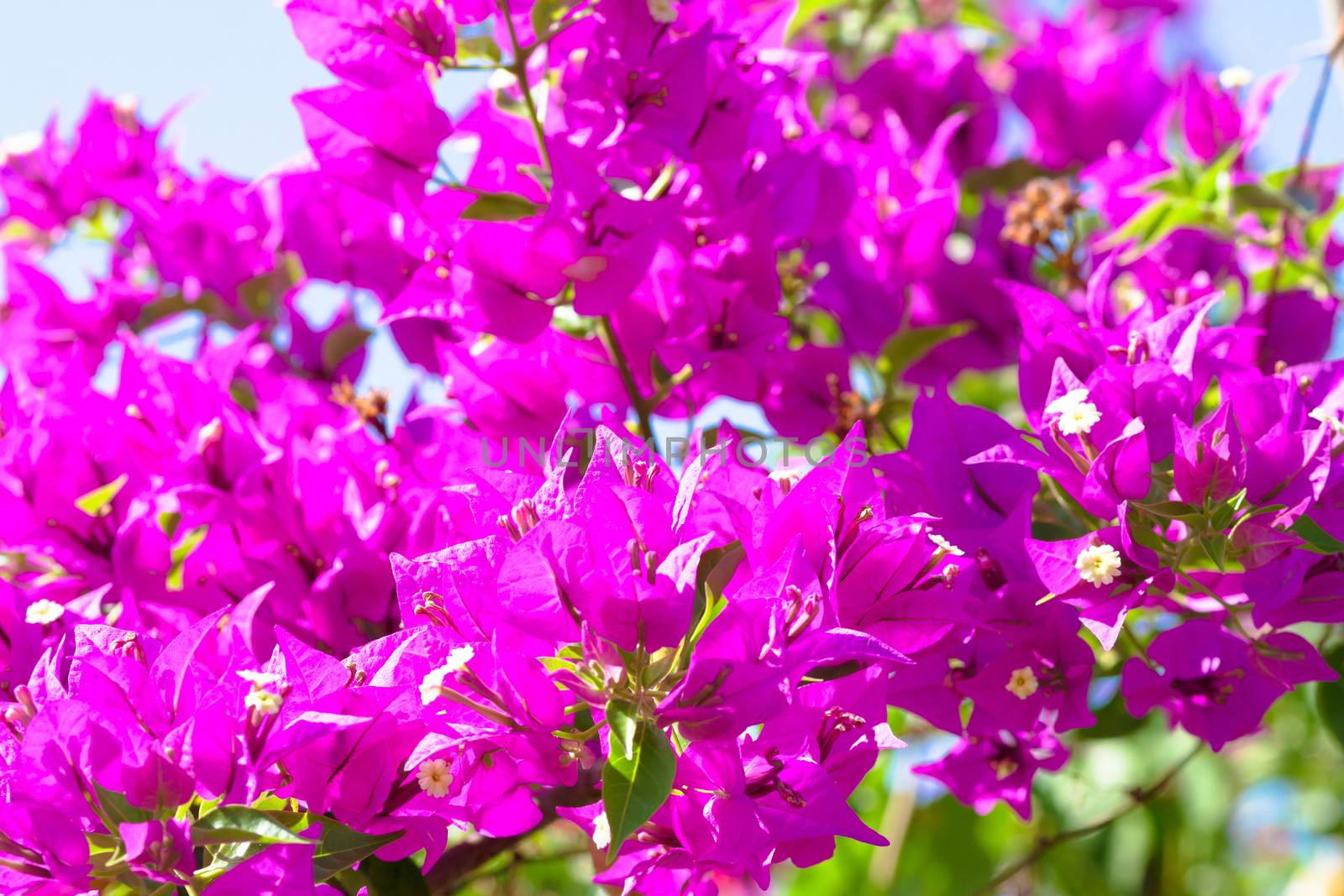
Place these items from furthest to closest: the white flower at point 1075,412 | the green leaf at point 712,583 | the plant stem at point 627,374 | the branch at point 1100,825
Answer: the branch at point 1100,825 < the plant stem at point 627,374 < the white flower at point 1075,412 < the green leaf at point 712,583

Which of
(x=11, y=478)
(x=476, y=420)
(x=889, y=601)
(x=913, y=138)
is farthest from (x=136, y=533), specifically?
(x=913, y=138)

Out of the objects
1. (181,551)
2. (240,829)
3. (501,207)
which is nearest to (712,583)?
(240,829)

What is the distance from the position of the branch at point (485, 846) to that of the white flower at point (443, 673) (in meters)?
0.40

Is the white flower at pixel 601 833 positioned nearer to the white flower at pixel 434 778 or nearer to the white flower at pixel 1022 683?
the white flower at pixel 434 778

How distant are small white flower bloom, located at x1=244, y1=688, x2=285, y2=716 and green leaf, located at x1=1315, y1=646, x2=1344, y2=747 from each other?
44.1 inches

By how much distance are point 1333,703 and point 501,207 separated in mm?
1043

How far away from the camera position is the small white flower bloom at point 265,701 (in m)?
0.90

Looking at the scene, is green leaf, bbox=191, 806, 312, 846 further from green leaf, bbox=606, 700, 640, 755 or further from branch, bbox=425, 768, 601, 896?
branch, bbox=425, 768, 601, 896

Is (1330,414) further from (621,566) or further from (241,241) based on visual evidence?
(241,241)

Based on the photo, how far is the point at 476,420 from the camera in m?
1.38

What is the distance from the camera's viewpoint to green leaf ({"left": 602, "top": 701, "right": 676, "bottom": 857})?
828 millimetres

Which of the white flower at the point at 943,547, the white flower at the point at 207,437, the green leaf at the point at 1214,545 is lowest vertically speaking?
the green leaf at the point at 1214,545

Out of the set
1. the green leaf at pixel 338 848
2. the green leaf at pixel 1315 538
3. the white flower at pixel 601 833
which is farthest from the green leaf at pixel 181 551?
the green leaf at pixel 1315 538

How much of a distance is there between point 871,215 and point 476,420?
0.65 meters
